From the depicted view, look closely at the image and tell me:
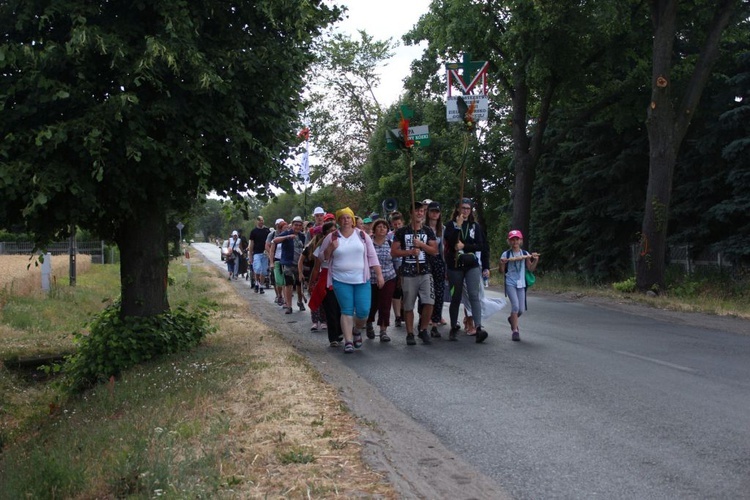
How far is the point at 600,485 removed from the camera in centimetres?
503

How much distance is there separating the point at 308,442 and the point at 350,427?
1.79 feet

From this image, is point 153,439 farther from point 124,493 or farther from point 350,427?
point 350,427

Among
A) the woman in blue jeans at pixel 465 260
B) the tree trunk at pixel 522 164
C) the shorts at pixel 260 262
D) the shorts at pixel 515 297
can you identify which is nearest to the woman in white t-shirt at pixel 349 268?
the woman in blue jeans at pixel 465 260

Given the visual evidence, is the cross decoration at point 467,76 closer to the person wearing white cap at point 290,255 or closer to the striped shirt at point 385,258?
the person wearing white cap at point 290,255

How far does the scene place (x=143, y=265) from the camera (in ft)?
34.6

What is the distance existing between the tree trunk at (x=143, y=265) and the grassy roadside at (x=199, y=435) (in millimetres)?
997

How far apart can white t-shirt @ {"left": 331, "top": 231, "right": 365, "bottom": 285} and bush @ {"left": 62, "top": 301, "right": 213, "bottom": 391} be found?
84.5 inches

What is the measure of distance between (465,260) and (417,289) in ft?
2.68

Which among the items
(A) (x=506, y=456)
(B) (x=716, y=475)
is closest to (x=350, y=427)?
(A) (x=506, y=456)

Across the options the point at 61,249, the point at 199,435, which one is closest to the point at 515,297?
the point at 199,435

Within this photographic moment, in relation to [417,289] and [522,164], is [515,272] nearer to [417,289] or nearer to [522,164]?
[417,289]

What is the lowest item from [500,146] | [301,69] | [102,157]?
[102,157]

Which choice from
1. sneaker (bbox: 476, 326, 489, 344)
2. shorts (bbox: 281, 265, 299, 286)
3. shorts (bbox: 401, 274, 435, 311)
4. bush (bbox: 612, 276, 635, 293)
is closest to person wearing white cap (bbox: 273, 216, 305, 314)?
shorts (bbox: 281, 265, 299, 286)

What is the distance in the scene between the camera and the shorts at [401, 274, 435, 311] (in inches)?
440
